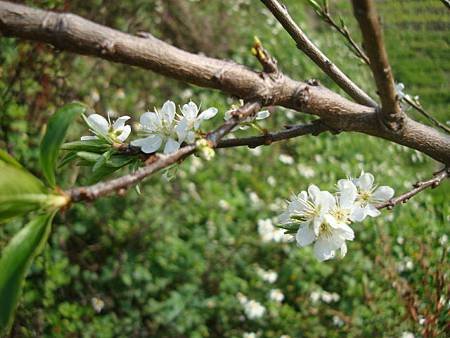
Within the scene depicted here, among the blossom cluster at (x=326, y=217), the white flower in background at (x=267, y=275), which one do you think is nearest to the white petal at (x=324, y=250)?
the blossom cluster at (x=326, y=217)

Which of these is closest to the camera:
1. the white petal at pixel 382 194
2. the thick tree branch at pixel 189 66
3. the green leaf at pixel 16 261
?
the green leaf at pixel 16 261

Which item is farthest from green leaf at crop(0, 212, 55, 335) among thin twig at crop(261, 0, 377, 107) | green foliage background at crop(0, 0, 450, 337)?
green foliage background at crop(0, 0, 450, 337)

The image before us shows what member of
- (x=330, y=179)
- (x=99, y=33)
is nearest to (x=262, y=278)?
(x=330, y=179)

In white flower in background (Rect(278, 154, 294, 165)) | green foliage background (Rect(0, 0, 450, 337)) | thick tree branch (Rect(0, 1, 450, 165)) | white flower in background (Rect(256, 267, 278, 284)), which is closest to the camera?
thick tree branch (Rect(0, 1, 450, 165))

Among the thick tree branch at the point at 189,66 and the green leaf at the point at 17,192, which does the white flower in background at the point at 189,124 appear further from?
the green leaf at the point at 17,192

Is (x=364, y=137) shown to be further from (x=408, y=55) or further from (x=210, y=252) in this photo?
(x=210, y=252)

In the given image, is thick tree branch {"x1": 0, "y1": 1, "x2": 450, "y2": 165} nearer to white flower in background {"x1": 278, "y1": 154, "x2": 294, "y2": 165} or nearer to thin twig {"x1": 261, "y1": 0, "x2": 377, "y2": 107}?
thin twig {"x1": 261, "y1": 0, "x2": 377, "y2": 107}
